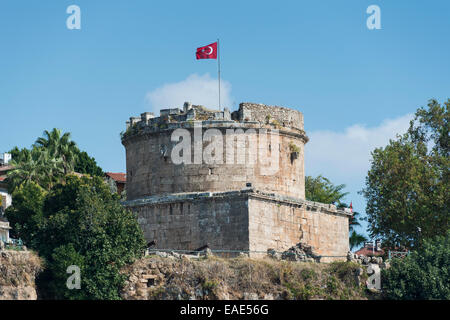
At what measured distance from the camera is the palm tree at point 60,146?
64875 millimetres

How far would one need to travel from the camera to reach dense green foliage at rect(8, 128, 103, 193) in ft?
196

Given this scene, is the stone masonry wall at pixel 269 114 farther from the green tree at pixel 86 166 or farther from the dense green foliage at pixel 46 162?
the green tree at pixel 86 166

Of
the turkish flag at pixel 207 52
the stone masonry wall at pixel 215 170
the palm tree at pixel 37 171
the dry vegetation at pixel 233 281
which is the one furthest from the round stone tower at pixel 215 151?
the palm tree at pixel 37 171

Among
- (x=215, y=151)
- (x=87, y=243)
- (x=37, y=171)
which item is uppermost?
(x=37, y=171)

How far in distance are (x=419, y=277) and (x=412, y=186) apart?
10.2 meters

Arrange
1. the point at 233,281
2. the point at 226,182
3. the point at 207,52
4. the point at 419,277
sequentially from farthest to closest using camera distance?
the point at 207,52 → the point at 226,182 → the point at 419,277 → the point at 233,281

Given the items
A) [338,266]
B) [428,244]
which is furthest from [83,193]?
[428,244]

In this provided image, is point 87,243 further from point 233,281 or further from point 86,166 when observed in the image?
point 86,166

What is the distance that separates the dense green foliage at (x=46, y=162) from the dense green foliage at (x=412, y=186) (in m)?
19.5

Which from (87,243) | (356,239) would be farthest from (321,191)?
(87,243)

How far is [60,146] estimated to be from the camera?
66.4 m

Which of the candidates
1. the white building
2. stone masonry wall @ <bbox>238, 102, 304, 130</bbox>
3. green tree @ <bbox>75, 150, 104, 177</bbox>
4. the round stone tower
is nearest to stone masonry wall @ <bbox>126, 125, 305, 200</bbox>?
the round stone tower

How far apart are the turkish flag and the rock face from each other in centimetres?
1390
